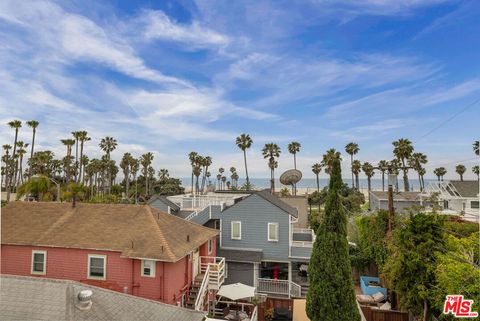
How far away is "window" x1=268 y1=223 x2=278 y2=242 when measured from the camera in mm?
23812

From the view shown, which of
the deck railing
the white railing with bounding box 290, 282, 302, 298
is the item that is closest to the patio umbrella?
the deck railing

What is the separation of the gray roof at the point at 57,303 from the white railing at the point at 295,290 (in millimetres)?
14491

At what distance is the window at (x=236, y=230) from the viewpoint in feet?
80.6

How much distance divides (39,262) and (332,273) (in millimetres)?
16281

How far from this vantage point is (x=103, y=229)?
17.2 metres

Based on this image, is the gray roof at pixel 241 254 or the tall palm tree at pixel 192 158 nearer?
the gray roof at pixel 241 254

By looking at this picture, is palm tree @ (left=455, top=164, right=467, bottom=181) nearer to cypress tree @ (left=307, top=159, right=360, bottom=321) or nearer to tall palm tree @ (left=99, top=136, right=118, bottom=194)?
cypress tree @ (left=307, top=159, right=360, bottom=321)

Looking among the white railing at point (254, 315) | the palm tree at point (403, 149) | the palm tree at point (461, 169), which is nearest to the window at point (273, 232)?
the white railing at point (254, 315)

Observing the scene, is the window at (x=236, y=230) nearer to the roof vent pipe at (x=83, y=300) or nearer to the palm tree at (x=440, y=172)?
the roof vent pipe at (x=83, y=300)

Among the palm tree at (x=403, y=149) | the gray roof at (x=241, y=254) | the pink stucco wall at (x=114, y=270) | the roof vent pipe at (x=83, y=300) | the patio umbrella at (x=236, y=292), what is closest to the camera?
the roof vent pipe at (x=83, y=300)

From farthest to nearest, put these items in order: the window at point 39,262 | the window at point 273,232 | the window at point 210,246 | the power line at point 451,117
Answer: the window at point 273,232, the window at point 210,246, the window at point 39,262, the power line at point 451,117

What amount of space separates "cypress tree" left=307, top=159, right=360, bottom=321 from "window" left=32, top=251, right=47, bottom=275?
1486 centimetres

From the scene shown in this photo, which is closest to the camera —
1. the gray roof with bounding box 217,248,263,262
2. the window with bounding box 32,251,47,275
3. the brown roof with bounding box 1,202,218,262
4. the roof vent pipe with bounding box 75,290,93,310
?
the roof vent pipe with bounding box 75,290,93,310

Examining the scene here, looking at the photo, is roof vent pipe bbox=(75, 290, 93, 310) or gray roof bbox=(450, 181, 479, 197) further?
gray roof bbox=(450, 181, 479, 197)
